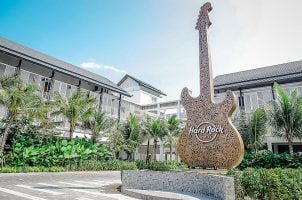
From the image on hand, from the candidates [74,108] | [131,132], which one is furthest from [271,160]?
[74,108]

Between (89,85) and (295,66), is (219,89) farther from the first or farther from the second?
(89,85)

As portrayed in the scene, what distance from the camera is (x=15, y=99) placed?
1355 cm

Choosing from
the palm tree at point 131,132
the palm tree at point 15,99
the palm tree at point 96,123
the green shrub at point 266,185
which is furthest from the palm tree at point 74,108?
the green shrub at point 266,185

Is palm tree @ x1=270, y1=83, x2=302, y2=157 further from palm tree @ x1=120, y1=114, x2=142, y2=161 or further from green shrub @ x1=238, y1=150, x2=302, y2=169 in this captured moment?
palm tree @ x1=120, y1=114, x2=142, y2=161

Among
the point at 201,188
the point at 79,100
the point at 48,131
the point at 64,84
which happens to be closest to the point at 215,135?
the point at 201,188

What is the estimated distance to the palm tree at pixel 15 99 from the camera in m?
13.6

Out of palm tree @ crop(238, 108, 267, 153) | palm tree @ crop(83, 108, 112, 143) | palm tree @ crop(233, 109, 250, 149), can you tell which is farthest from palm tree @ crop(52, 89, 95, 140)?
palm tree @ crop(238, 108, 267, 153)

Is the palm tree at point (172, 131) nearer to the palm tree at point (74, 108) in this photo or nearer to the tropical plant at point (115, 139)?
the tropical plant at point (115, 139)

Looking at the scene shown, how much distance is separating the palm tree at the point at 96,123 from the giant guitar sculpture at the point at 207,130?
11068mm

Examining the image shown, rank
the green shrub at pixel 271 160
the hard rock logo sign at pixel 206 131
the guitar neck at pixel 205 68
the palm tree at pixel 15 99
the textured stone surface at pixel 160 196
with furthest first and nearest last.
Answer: the green shrub at pixel 271 160 < the palm tree at pixel 15 99 < the guitar neck at pixel 205 68 < the hard rock logo sign at pixel 206 131 < the textured stone surface at pixel 160 196

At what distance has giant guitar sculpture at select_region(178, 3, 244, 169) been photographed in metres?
8.66

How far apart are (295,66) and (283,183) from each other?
62.4ft

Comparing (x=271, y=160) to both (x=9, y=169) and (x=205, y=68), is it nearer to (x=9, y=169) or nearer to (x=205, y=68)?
(x=205, y=68)

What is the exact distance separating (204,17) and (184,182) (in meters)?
7.49
